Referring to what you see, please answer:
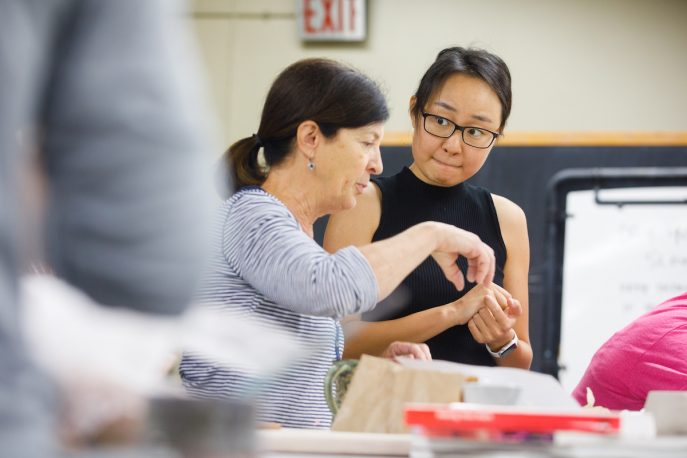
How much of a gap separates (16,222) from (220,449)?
194 mm

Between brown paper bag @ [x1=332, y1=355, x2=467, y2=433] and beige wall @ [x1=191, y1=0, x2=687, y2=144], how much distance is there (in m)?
2.66

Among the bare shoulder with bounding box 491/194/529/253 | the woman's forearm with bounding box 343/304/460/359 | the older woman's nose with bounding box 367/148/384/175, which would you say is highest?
the older woman's nose with bounding box 367/148/384/175

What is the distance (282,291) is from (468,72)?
2.73ft

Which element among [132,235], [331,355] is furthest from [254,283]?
[132,235]

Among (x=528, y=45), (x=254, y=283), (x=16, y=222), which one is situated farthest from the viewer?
(x=528, y=45)

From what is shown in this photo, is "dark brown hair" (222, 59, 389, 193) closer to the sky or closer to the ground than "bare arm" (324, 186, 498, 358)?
closer to the sky

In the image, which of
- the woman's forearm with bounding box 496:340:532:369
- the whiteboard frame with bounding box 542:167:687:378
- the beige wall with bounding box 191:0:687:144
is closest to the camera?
the woman's forearm with bounding box 496:340:532:369

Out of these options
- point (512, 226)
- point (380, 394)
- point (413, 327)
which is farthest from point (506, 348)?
point (380, 394)

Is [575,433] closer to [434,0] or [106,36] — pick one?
[106,36]

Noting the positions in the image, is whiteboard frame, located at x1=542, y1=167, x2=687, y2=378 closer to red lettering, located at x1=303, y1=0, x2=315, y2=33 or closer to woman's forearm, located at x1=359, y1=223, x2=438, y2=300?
red lettering, located at x1=303, y1=0, x2=315, y2=33

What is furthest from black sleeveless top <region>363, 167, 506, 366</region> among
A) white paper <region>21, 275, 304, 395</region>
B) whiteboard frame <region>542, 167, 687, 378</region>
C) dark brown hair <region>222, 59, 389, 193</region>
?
whiteboard frame <region>542, 167, 687, 378</region>

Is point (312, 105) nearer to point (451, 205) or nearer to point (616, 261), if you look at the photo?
point (451, 205)

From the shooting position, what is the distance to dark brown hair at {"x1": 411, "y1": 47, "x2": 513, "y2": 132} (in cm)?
191

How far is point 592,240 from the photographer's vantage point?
11.0 feet
